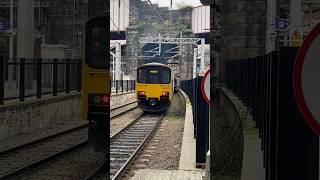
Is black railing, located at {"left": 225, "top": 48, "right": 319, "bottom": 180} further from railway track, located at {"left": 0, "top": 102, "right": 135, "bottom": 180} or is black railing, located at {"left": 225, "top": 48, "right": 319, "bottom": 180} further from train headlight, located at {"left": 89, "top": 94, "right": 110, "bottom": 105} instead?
railway track, located at {"left": 0, "top": 102, "right": 135, "bottom": 180}

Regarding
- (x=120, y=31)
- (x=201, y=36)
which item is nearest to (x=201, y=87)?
(x=201, y=36)

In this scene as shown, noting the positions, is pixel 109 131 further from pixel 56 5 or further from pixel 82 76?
pixel 56 5

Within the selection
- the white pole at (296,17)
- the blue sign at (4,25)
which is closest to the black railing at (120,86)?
the blue sign at (4,25)

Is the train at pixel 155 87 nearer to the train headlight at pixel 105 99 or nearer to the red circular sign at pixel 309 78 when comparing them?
the train headlight at pixel 105 99

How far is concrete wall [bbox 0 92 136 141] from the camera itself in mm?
2469

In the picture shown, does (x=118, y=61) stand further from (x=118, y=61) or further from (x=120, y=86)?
(x=120, y=86)

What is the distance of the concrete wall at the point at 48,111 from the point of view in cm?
247

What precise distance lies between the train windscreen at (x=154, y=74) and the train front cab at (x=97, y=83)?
0.71 feet

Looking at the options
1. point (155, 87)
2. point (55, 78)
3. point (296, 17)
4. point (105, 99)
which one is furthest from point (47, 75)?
point (296, 17)

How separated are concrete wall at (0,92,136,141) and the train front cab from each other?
0.06 meters

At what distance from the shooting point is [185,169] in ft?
8.16

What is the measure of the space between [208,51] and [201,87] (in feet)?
1.38

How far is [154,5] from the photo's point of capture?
2.51m

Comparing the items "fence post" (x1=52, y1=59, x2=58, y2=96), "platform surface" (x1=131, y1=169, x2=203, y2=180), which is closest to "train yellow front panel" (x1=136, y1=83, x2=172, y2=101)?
"fence post" (x1=52, y1=59, x2=58, y2=96)
